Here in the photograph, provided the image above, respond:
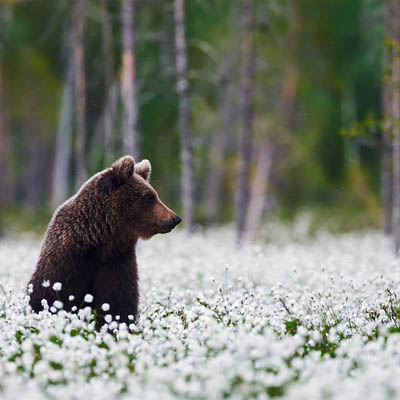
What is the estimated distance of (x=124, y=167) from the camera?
6.68m

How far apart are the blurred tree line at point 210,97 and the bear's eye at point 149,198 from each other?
38.9 feet

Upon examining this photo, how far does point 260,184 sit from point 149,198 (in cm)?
2209

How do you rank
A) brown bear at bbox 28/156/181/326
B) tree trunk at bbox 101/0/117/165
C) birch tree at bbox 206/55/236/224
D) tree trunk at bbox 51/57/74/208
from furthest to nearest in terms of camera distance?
tree trunk at bbox 51/57/74/208 < birch tree at bbox 206/55/236/224 < tree trunk at bbox 101/0/117/165 < brown bear at bbox 28/156/181/326

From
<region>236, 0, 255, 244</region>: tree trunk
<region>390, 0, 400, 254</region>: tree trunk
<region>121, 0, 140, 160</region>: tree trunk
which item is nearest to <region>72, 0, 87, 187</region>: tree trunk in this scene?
<region>121, 0, 140, 160</region>: tree trunk

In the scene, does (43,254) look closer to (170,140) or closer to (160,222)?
(160,222)

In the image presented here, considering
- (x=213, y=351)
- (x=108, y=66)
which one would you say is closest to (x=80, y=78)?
(x=108, y=66)

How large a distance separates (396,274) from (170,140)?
61.2ft

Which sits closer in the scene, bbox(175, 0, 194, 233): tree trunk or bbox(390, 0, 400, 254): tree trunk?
bbox(390, 0, 400, 254): tree trunk

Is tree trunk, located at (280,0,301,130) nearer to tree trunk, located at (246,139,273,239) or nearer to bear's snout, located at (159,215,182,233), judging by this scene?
tree trunk, located at (246,139,273,239)

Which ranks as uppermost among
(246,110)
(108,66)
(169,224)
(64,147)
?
(108,66)

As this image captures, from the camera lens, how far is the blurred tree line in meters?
20.9

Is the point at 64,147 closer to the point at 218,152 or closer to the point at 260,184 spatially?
the point at 218,152

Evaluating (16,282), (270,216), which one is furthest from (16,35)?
(16,282)

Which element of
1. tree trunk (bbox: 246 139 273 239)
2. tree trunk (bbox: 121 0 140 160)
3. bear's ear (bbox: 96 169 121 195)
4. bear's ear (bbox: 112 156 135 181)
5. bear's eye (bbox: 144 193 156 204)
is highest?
tree trunk (bbox: 121 0 140 160)
